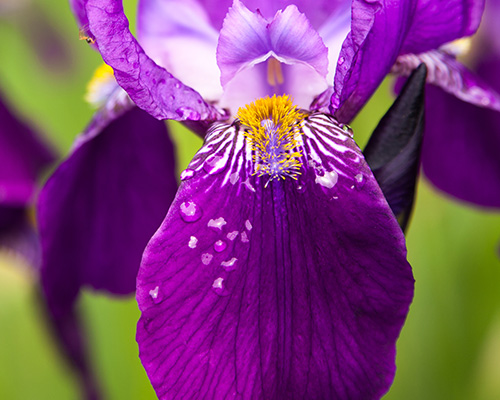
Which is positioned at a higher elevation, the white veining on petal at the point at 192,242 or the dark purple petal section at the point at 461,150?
the dark purple petal section at the point at 461,150

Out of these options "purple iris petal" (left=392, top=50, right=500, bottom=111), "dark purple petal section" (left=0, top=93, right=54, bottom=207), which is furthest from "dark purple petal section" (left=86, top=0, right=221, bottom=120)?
"dark purple petal section" (left=0, top=93, right=54, bottom=207)

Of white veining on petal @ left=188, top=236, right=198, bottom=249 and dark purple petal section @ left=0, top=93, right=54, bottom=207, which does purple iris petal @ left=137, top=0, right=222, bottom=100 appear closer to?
white veining on petal @ left=188, top=236, right=198, bottom=249

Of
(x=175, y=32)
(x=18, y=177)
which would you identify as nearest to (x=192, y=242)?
(x=175, y=32)

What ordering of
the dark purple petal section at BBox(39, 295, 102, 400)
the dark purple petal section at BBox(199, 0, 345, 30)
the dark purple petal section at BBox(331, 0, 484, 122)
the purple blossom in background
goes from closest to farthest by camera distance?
1. the dark purple petal section at BBox(331, 0, 484, 122)
2. the dark purple petal section at BBox(199, 0, 345, 30)
3. the purple blossom in background
4. the dark purple petal section at BBox(39, 295, 102, 400)

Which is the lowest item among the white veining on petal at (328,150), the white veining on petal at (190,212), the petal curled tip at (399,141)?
the white veining on petal at (190,212)

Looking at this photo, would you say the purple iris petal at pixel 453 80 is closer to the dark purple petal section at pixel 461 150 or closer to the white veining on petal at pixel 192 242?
the dark purple petal section at pixel 461 150

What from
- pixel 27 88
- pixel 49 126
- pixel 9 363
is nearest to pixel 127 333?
pixel 9 363

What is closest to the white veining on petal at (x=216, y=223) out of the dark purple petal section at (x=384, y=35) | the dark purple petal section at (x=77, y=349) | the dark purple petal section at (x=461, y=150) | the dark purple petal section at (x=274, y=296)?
the dark purple petal section at (x=274, y=296)
